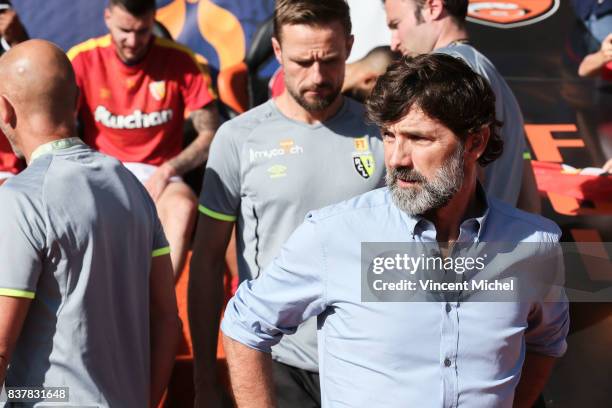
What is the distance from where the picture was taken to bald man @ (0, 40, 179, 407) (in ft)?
7.38

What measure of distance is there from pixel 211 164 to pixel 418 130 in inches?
45.9

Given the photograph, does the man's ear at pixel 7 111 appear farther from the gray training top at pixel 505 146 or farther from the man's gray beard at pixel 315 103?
the gray training top at pixel 505 146

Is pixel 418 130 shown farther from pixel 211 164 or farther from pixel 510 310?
pixel 211 164

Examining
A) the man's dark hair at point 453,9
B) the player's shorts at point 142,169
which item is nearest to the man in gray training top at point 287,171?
the man's dark hair at point 453,9

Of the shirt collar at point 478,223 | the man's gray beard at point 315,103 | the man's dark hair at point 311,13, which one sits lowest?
the man's gray beard at point 315,103

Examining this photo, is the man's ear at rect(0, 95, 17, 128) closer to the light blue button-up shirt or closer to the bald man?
the bald man

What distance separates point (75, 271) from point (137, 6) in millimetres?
2417

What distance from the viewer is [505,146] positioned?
325cm

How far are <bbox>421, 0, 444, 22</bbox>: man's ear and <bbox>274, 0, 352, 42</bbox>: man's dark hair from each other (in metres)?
0.35

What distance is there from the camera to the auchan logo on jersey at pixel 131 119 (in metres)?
4.66

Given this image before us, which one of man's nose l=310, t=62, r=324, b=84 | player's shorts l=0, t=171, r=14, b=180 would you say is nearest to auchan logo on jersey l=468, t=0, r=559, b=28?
man's nose l=310, t=62, r=324, b=84

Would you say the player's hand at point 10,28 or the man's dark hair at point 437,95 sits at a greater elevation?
the man's dark hair at point 437,95

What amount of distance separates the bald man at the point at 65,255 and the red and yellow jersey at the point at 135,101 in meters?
2.09

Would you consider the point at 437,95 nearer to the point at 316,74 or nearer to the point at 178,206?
the point at 316,74
